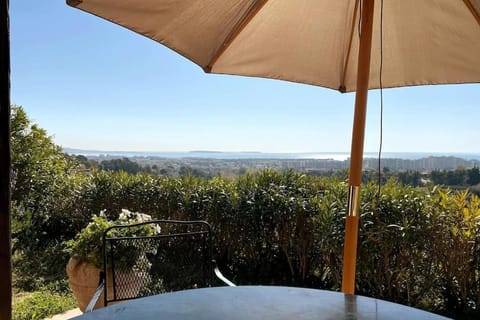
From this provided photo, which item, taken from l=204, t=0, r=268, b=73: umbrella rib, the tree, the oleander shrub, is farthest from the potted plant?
the tree

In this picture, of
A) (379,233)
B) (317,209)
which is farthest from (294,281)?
(379,233)

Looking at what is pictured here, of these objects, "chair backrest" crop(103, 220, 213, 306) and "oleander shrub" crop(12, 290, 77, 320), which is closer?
"chair backrest" crop(103, 220, 213, 306)

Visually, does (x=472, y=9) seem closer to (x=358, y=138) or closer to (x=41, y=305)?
(x=358, y=138)

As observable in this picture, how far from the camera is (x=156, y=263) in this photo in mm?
3797

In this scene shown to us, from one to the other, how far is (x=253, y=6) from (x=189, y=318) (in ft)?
4.78

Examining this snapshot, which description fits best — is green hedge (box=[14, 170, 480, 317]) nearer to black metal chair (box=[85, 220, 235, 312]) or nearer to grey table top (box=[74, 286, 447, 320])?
black metal chair (box=[85, 220, 235, 312])

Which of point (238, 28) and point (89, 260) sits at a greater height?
point (238, 28)

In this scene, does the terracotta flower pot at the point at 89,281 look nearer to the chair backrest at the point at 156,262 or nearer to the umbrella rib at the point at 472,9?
the chair backrest at the point at 156,262

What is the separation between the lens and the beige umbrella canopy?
1.68 meters

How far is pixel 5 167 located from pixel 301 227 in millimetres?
2668

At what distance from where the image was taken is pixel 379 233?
3.02 metres

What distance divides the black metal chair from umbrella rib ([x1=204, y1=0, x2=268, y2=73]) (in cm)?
107

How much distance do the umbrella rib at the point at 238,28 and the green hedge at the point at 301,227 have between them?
73.7 inches

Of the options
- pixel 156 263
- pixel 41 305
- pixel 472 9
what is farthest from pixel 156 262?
pixel 472 9
